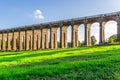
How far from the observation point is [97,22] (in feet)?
211

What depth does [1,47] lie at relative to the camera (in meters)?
96.8

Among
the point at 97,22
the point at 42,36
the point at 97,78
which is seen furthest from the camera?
the point at 42,36

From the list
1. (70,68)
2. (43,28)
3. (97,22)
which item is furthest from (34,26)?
(70,68)

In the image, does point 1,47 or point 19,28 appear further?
point 1,47

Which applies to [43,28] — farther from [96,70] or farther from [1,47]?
[96,70]

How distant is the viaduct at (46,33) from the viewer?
63.3 m

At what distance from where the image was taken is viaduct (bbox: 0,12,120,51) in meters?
63.3

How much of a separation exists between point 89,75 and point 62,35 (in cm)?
5888

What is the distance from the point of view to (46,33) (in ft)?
264

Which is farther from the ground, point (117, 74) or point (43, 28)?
point (43, 28)

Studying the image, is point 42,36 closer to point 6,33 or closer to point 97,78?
point 6,33

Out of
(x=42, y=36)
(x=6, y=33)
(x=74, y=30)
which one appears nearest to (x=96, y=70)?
(x=74, y=30)

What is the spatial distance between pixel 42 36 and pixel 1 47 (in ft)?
74.5

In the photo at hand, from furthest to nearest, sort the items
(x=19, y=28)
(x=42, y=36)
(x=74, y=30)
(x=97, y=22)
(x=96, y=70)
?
(x=19, y=28) < (x=42, y=36) < (x=74, y=30) < (x=97, y=22) < (x=96, y=70)
